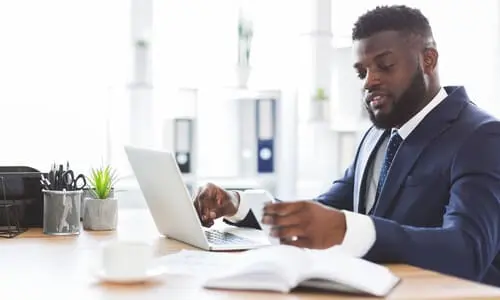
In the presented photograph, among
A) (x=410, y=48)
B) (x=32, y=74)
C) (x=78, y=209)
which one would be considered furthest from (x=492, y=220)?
(x=32, y=74)

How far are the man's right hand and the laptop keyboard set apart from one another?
63 millimetres

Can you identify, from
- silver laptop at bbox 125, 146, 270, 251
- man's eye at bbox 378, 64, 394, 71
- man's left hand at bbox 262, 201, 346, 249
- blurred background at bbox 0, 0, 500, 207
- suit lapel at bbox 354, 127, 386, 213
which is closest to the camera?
man's left hand at bbox 262, 201, 346, 249

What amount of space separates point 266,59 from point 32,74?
3.66 feet

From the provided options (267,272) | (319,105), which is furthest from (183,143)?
(267,272)

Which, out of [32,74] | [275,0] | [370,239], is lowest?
[370,239]

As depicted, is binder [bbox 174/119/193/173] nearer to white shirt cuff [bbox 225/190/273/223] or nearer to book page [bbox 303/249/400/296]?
white shirt cuff [bbox 225/190/273/223]

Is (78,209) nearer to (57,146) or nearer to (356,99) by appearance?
(57,146)

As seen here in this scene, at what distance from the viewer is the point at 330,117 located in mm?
4129

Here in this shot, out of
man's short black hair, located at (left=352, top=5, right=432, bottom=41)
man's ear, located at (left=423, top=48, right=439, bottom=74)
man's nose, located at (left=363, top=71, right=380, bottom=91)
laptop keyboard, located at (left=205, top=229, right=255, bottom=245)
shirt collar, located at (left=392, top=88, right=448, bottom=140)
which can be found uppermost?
man's short black hair, located at (left=352, top=5, right=432, bottom=41)

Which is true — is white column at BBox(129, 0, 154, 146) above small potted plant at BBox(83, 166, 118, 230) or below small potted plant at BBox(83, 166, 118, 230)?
above

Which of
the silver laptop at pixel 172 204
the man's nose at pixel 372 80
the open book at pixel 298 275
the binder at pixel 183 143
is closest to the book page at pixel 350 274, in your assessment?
the open book at pixel 298 275

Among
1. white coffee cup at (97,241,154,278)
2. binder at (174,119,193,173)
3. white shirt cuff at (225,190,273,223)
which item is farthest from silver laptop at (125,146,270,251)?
binder at (174,119,193,173)

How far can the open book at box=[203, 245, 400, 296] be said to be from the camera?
1.43m

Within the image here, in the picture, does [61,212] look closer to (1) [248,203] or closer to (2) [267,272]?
(1) [248,203]
